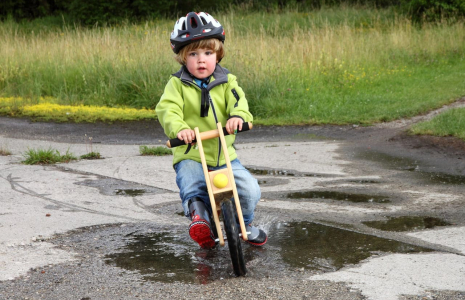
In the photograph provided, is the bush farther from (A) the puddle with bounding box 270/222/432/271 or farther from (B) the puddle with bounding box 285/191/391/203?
(A) the puddle with bounding box 270/222/432/271

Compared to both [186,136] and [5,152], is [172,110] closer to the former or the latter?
[186,136]

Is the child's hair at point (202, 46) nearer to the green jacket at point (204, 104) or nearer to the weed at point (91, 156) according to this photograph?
the green jacket at point (204, 104)

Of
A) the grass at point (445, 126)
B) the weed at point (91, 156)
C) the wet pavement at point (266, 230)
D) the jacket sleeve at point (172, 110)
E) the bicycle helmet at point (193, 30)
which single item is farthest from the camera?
the grass at point (445, 126)

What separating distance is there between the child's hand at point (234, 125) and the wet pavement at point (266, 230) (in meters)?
0.93

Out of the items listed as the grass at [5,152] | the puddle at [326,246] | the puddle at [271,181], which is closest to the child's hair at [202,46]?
the puddle at [326,246]

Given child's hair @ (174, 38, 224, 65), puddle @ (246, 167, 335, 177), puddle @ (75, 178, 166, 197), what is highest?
child's hair @ (174, 38, 224, 65)

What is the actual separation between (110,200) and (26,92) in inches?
356

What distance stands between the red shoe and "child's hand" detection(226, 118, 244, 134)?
2.12ft

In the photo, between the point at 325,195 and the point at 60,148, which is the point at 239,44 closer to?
the point at 60,148

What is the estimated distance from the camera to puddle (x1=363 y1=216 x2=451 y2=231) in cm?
507

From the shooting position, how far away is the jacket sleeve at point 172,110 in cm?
416

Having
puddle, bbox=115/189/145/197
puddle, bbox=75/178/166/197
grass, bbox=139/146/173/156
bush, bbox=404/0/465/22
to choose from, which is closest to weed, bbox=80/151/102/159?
grass, bbox=139/146/173/156

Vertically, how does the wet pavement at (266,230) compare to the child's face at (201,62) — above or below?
below

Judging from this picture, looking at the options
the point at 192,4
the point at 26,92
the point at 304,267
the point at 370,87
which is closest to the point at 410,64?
the point at 370,87
